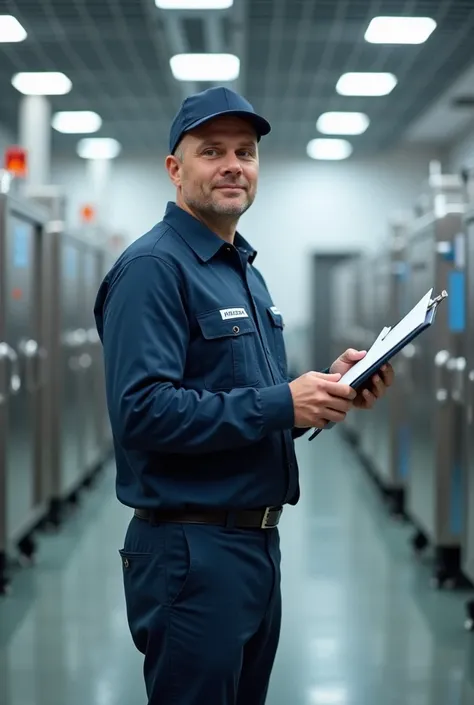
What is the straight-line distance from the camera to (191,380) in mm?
1842

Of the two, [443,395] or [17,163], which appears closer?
[443,395]

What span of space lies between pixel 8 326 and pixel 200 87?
A: 6491 mm

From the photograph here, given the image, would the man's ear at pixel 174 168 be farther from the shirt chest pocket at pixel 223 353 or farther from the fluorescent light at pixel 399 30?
the fluorescent light at pixel 399 30

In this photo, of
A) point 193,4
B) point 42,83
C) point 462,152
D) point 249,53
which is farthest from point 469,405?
point 462,152

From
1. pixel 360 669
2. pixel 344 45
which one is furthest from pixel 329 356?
pixel 360 669

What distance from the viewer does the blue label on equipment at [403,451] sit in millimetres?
Result: 6277

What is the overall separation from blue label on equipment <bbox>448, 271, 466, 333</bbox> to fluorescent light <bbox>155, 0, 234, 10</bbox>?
11.9 feet

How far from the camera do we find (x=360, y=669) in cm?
359

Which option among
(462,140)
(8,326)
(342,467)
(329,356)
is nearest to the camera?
(8,326)

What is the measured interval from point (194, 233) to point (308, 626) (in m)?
2.62

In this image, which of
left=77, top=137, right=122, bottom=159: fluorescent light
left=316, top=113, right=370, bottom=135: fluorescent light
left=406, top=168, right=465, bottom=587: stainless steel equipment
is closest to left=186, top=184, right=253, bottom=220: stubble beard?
left=406, top=168, right=465, bottom=587: stainless steel equipment

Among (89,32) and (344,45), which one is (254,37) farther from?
(89,32)

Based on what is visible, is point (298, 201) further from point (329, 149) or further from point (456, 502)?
point (456, 502)

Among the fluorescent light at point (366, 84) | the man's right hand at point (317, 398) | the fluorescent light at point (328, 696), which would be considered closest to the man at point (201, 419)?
the man's right hand at point (317, 398)
